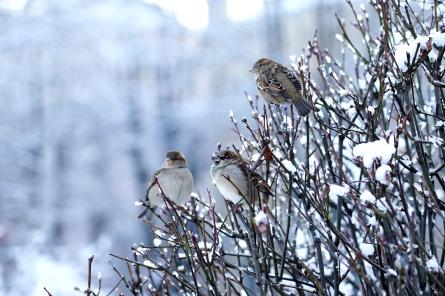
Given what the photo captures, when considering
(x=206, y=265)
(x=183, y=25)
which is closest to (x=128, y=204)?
(x=183, y=25)

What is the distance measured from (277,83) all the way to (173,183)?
30.8 inches

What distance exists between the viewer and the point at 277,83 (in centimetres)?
381

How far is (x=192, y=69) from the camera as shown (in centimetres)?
1186

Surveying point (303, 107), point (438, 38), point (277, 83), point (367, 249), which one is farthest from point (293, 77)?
point (367, 249)

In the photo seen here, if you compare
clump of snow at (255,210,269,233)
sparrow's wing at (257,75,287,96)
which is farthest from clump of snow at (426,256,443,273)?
sparrow's wing at (257,75,287,96)

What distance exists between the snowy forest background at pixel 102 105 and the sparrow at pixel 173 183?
7.20 meters

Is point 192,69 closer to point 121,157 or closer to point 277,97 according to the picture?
point 121,157

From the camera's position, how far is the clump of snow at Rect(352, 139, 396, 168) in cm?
184

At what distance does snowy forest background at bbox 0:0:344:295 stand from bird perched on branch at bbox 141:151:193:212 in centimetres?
720

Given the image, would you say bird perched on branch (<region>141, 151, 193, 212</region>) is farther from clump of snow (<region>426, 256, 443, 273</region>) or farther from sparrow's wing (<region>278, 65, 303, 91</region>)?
clump of snow (<region>426, 256, 443, 273</region>)

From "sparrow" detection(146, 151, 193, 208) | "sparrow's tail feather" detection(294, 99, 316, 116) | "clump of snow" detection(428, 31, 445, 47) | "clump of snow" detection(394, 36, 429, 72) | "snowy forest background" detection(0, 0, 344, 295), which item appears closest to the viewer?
"clump of snow" detection(394, 36, 429, 72)

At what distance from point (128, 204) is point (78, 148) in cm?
127

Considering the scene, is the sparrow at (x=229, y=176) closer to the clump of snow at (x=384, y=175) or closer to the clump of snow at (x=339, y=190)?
the clump of snow at (x=339, y=190)

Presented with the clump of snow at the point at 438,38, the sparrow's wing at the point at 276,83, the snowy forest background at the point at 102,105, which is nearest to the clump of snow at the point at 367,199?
the clump of snow at the point at 438,38
